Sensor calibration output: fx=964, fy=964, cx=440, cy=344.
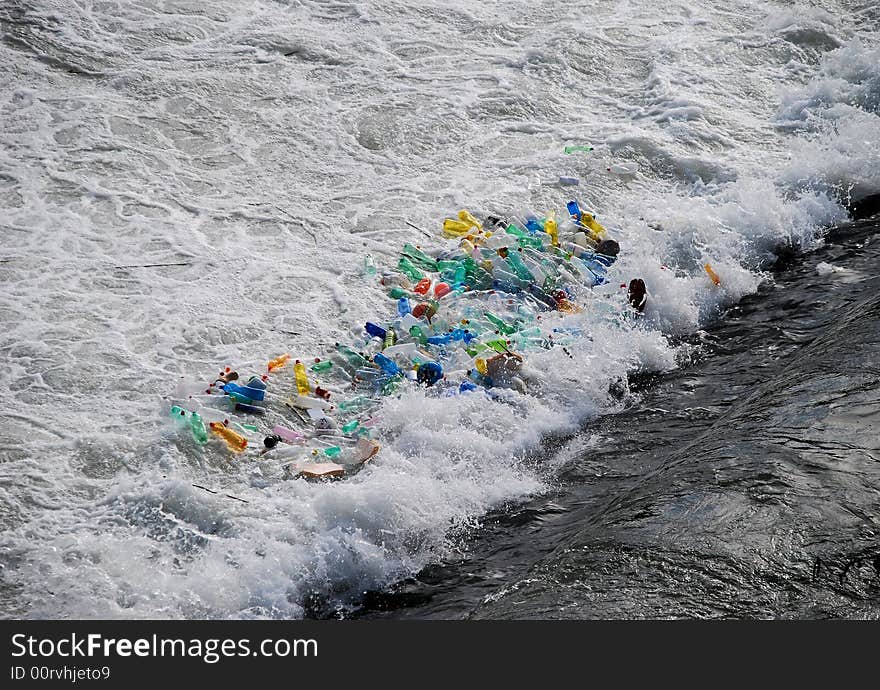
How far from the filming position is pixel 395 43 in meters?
10.8

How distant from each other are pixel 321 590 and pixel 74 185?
482 cm

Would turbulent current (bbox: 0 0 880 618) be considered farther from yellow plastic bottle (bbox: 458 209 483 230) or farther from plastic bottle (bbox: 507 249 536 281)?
plastic bottle (bbox: 507 249 536 281)

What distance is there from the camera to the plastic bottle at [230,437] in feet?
18.3

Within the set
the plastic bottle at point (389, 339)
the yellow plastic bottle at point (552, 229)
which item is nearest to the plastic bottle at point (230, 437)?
the plastic bottle at point (389, 339)

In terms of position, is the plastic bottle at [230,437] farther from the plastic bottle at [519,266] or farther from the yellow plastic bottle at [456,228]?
the yellow plastic bottle at [456,228]

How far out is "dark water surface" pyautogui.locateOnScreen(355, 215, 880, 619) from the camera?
3959 millimetres

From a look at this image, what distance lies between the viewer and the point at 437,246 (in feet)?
25.3


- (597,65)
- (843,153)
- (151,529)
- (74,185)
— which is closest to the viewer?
(151,529)

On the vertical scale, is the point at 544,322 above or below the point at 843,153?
below

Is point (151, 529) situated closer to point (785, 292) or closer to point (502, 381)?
point (502, 381)

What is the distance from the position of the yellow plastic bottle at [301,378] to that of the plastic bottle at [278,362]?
0.25ft

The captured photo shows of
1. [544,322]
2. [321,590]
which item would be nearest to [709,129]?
[544,322]

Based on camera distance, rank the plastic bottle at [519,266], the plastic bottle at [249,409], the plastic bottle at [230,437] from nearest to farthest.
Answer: the plastic bottle at [230,437], the plastic bottle at [249,409], the plastic bottle at [519,266]

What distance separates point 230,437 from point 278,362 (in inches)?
32.5
